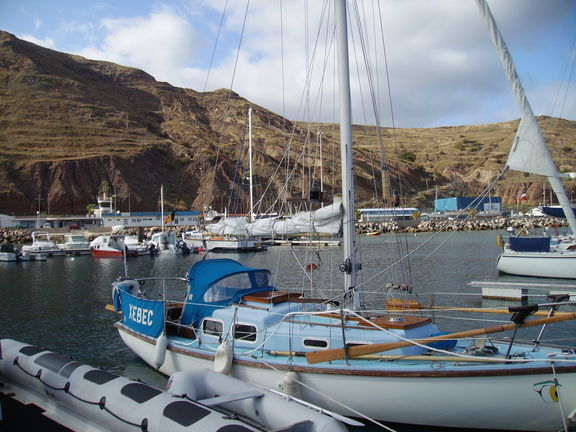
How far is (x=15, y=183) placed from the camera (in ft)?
350

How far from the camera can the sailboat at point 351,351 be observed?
29.8 ft

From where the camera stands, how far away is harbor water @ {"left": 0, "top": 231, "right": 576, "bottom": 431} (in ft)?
59.6

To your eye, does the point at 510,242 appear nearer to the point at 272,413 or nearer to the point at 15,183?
the point at 272,413

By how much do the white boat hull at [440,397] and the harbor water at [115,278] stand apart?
37.0 inches

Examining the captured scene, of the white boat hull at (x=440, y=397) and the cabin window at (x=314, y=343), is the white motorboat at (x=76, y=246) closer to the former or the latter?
the cabin window at (x=314, y=343)

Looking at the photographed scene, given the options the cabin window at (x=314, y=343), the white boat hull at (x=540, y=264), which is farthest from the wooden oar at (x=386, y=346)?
the white boat hull at (x=540, y=264)

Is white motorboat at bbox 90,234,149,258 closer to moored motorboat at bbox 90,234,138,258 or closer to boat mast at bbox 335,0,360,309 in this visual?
moored motorboat at bbox 90,234,138,258

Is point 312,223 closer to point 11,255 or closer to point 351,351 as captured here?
point 351,351

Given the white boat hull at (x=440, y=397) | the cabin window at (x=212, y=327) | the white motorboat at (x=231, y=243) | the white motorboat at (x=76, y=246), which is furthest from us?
the white motorboat at (x=76, y=246)

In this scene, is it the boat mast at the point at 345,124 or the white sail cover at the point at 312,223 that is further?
the white sail cover at the point at 312,223

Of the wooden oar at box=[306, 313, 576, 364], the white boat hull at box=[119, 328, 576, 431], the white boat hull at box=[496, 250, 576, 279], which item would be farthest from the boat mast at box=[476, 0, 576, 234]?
the white boat hull at box=[496, 250, 576, 279]

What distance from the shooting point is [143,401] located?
8.13m

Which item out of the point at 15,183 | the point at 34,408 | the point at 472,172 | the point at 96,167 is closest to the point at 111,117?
the point at 96,167

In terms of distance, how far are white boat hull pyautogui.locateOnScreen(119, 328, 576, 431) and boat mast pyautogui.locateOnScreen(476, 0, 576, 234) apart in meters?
3.63
